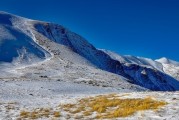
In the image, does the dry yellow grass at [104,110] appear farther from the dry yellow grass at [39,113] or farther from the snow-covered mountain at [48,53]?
the snow-covered mountain at [48,53]

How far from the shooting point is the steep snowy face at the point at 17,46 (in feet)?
317

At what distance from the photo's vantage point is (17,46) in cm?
10775

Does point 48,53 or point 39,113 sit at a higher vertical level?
point 48,53

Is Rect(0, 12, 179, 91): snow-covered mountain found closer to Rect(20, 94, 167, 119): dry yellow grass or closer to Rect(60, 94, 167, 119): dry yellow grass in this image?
Rect(20, 94, 167, 119): dry yellow grass

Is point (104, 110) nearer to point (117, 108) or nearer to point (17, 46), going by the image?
point (117, 108)

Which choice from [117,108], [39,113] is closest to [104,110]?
[117,108]

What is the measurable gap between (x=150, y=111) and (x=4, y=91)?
25286mm

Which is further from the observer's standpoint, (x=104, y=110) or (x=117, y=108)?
(x=117, y=108)

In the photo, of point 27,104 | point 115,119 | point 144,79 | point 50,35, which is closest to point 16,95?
point 27,104

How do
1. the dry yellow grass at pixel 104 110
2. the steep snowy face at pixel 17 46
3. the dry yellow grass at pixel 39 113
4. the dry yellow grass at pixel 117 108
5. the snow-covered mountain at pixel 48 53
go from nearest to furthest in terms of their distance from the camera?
the dry yellow grass at pixel 117 108, the dry yellow grass at pixel 104 110, the dry yellow grass at pixel 39 113, the snow-covered mountain at pixel 48 53, the steep snowy face at pixel 17 46

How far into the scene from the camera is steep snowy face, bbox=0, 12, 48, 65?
9662 cm

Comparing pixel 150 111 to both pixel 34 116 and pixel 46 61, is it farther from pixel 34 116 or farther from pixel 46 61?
pixel 46 61

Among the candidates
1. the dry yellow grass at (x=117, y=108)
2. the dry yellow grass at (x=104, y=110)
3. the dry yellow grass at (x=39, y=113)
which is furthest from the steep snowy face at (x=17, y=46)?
the dry yellow grass at (x=117, y=108)

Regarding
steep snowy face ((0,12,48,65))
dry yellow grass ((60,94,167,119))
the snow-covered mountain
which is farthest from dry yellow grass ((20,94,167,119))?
steep snowy face ((0,12,48,65))
